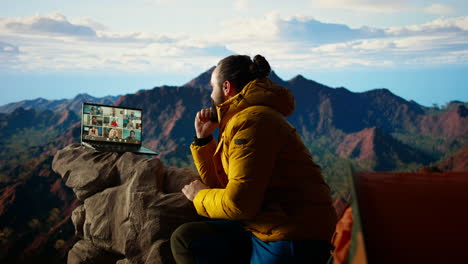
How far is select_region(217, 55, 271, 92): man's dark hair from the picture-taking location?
250 centimetres

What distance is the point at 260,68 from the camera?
2496mm

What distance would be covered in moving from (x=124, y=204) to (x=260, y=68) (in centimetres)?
231

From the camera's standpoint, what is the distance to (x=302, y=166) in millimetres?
2301

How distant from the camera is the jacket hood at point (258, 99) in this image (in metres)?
2.35

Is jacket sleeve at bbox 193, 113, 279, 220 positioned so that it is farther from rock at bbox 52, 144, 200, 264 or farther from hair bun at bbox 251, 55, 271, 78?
rock at bbox 52, 144, 200, 264

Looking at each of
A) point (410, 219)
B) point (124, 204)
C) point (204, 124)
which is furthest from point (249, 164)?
point (124, 204)

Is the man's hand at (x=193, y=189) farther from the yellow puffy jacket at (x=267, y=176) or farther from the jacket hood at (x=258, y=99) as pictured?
the jacket hood at (x=258, y=99)

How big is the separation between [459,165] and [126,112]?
944 inches

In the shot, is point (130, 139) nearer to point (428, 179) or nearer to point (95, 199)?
point (95, 199)

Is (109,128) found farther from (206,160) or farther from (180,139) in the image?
(180,139)

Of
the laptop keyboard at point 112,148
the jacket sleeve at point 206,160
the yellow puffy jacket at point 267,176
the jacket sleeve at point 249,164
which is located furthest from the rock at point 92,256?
the jacket sleeve at point 249,164

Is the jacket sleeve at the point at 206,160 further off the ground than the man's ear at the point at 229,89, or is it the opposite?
the man's ear at the point at 229,89

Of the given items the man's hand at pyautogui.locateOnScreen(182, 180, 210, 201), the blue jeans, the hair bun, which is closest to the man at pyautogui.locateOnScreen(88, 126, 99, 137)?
the man's hand at pyautogui.locateOnScreen(182, 180, 210, 201)

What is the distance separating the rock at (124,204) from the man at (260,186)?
43.0 inches
